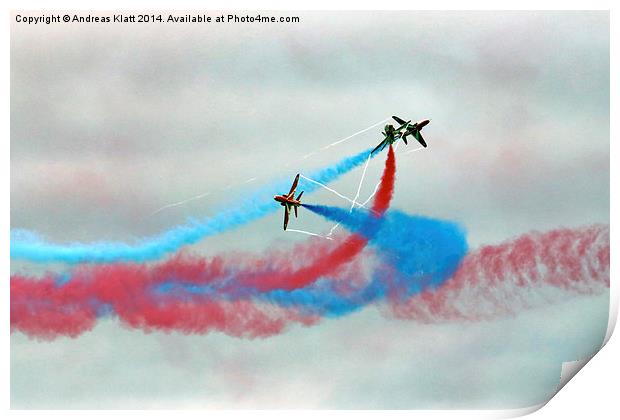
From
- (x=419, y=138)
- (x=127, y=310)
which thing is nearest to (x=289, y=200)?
(x=419, y=138)

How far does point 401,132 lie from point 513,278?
103 cm

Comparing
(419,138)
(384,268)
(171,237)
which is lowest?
(384,268)

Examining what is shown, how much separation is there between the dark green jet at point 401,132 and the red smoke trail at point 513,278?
0.75 m

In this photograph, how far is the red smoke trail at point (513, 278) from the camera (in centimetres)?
455

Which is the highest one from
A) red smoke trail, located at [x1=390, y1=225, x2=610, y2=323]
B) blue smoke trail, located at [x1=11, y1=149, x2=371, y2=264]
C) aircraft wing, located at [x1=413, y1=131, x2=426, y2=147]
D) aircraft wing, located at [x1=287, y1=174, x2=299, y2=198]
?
aircraft wing, located at [x1=413, y1=131, x2=426, y2=147]

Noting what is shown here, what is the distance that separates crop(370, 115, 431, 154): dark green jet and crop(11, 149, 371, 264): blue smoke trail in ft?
Result: 0.36

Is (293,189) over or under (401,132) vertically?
under

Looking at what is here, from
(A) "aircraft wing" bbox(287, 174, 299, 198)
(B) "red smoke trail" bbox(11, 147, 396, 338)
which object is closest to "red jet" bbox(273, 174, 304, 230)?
(A) "aircraft wing" bbox(287, 174, 299, 198)

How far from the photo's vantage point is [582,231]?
455cm

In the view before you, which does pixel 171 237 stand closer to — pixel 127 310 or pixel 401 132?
pixel 127 310

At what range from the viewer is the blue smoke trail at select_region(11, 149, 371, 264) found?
448cm

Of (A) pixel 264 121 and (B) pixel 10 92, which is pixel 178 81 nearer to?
(A) pixel 264 121

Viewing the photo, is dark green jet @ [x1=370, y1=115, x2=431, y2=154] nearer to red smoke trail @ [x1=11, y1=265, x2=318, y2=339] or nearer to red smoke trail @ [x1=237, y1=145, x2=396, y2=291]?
red smoke trail @ [x1=237, y1=145, x2=396, y2=291]

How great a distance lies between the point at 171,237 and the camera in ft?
14.8
